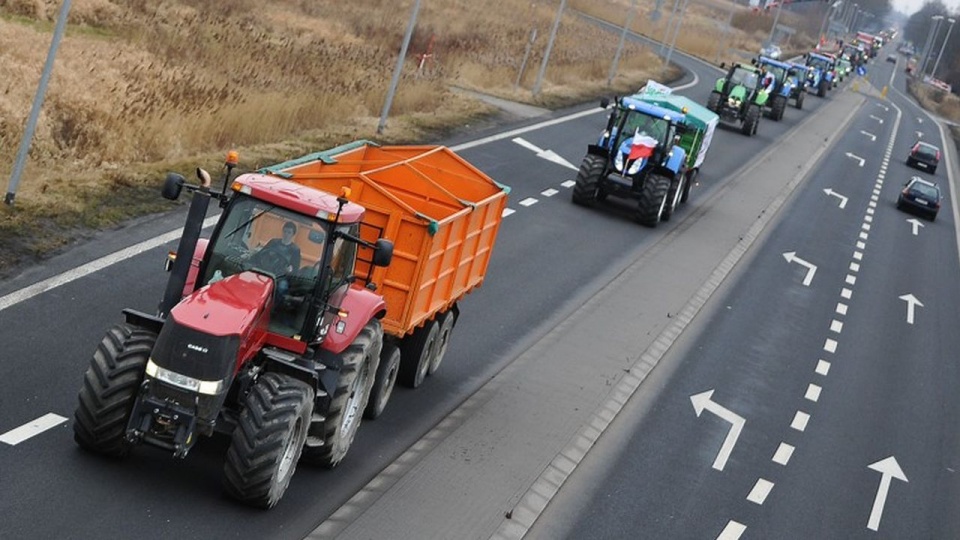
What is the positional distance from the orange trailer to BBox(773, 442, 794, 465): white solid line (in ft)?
13.9

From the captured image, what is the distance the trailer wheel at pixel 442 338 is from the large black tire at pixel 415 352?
40 centimetres

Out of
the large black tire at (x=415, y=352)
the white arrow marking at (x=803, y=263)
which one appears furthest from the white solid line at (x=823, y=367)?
the large black tire at (x=415, y=352)

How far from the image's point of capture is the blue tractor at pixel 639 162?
30.2 m

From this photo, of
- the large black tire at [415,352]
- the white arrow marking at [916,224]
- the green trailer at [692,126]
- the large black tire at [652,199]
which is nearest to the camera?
the large black tire at [415,352]

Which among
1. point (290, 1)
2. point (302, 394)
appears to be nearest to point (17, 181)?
point (302, 394)

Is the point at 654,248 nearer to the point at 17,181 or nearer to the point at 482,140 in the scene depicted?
the point at 482,140

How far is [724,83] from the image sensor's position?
178 feet

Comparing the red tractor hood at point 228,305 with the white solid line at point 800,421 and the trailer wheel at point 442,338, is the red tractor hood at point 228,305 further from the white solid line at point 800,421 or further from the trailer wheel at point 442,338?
the white solid line at point 800,421

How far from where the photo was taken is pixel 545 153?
1401 inches

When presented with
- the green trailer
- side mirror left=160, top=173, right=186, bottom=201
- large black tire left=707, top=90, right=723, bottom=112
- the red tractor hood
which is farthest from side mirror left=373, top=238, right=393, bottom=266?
large black tire left=707, top=90, right=723, bottom=112

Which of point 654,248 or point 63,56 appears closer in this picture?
point 654,248

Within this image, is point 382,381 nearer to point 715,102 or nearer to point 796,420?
point 796,420

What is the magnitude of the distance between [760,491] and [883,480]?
238 cm

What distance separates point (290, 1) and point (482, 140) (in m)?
28.2
